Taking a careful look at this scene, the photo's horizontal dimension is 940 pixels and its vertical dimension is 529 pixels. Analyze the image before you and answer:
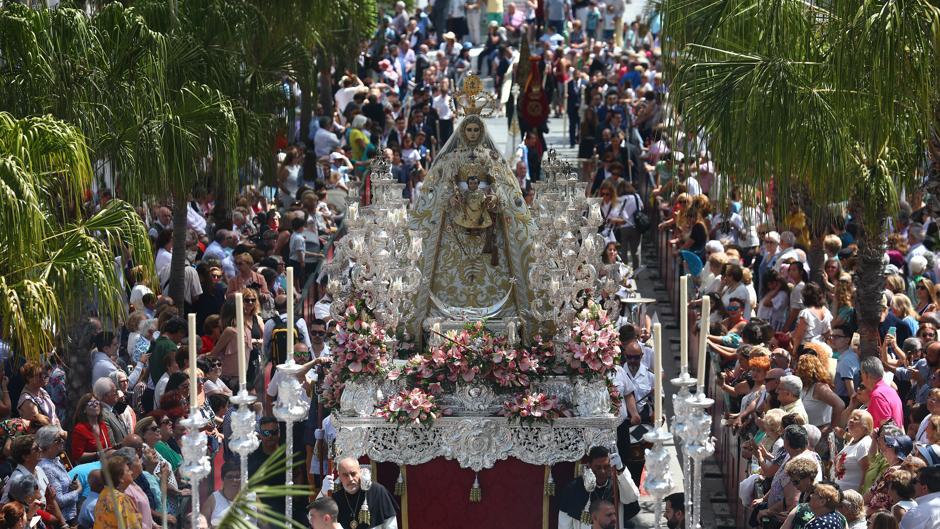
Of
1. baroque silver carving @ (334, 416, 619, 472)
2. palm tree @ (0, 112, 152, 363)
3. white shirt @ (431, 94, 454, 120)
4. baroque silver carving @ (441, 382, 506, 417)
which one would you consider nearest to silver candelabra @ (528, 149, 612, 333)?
baroque silver carving @ (441, 382, 506, 417)

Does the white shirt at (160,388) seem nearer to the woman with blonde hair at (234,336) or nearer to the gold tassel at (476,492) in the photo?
the woman with blonde hair at (234,336)

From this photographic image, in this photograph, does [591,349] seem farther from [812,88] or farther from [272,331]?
[272,331]

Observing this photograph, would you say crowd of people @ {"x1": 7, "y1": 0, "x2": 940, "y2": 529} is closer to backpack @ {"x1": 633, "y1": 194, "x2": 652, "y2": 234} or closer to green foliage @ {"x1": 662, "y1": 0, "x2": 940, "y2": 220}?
backpack @ {"x1": 633, "y1": 194, "x2": 652, "y2": 234}

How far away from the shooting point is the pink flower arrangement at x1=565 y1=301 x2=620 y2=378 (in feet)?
47.4

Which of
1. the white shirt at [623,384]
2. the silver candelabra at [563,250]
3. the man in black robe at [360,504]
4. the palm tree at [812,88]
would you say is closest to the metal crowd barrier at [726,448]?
the white shirt at [623,384]

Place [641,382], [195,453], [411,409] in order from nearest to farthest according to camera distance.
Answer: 1. [195,453]
2. [411,409]
3. [641,382]

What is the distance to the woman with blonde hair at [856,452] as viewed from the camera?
42.5ft

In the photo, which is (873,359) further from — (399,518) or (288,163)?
(288,163)

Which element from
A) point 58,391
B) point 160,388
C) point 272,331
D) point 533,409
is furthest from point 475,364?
point 58,391

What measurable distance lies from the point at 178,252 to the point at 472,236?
523cm

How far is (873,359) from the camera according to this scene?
554 inches

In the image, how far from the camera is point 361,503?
12531 millimetres

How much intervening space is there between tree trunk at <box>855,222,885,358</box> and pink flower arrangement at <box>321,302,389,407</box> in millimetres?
4828

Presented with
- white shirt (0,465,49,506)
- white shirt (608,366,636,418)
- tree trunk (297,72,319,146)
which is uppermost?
tree trunk (297,72,319,146)
